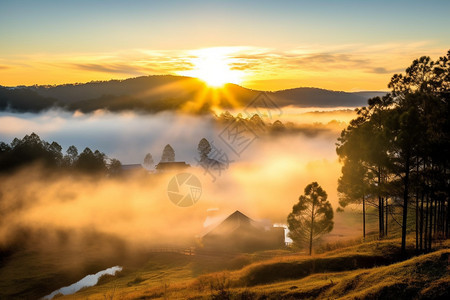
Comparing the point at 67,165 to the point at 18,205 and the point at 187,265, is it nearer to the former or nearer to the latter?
the point at 18,205

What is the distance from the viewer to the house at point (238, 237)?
59438mm

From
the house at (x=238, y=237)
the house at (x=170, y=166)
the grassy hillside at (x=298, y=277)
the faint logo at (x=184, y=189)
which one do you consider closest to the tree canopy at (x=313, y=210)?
the grassy hillside at (x=298, y=277)

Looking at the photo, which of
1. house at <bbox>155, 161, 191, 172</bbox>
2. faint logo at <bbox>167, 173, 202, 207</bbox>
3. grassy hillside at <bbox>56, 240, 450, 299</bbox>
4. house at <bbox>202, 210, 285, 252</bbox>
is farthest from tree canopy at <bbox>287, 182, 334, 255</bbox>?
house at <bbox>155, 161, 191, 172</bbox>

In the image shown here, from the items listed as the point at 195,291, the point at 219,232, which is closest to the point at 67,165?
the point at 219,232

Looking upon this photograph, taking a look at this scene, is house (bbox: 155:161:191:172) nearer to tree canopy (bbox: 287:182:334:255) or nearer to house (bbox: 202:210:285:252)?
house (bbox: 202:210:285:252)

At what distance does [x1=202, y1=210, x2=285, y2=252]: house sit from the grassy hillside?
5.81 m

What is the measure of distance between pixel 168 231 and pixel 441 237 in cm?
5146

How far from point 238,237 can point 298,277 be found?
2792 cm

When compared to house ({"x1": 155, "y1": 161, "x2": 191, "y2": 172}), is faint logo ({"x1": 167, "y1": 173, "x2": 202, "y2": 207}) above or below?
below

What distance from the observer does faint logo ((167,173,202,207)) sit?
102750mm

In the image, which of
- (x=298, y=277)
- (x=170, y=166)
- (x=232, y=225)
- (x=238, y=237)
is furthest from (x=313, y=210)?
(x=170, y=166)

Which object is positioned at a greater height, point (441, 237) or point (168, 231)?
point (441, 237)

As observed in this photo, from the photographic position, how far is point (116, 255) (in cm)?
6425

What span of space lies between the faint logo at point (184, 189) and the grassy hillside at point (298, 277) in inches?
1757
